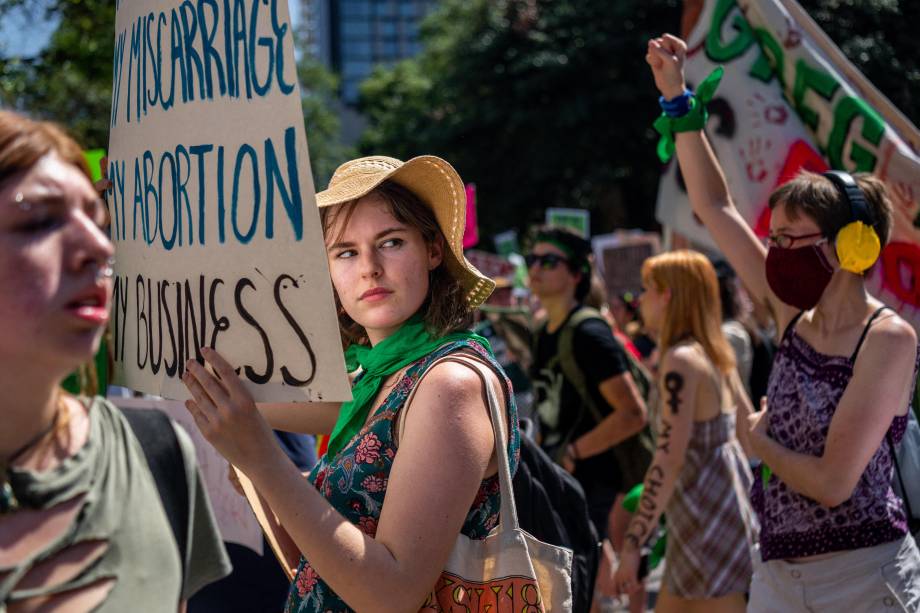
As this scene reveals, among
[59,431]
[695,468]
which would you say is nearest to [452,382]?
[59,431]

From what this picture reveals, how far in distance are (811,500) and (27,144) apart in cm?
225

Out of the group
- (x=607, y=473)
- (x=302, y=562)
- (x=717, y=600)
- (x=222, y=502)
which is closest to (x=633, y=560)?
(x=717, y=600)

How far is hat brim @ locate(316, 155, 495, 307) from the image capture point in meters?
2.16

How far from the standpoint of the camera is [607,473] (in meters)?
4.96

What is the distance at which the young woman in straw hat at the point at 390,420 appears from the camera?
1753 mm

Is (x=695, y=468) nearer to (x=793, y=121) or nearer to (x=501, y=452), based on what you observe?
(x=793, y=121)

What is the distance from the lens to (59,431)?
1.39 metres

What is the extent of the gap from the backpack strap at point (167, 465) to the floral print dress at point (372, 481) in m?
0.49

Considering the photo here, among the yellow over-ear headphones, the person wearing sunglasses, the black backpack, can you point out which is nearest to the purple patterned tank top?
the yellow over-ear headphones

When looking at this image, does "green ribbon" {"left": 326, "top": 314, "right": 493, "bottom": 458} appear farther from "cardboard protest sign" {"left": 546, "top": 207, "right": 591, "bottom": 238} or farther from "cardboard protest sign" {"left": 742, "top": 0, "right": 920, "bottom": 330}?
"cardboard protest sign" {"left": 546, "top": 207, "right": 591, "bottom": 238}

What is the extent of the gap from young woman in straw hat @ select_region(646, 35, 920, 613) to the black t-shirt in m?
1.79

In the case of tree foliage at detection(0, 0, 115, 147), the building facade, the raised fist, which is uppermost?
the building facade

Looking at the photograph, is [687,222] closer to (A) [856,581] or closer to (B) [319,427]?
(A) [856,581]

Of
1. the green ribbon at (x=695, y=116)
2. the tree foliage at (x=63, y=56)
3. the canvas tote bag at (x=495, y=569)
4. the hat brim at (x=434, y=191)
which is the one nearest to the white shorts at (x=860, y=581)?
the canvas tote bag at (x=495, y=569)
